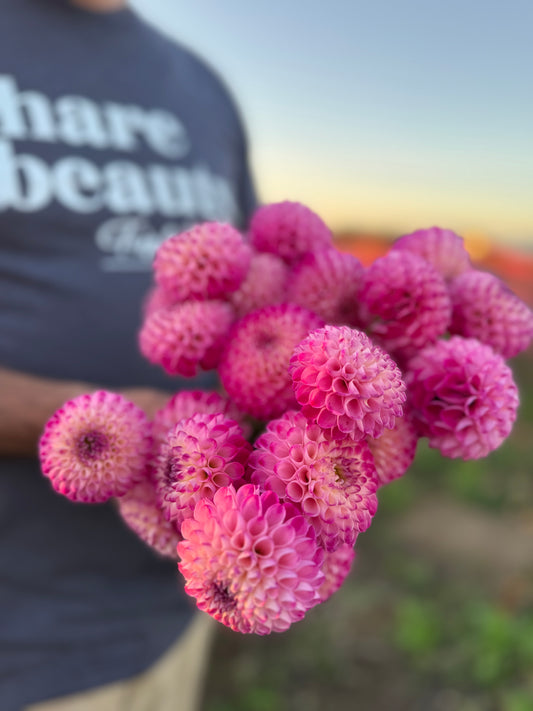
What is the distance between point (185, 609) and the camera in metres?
1.20

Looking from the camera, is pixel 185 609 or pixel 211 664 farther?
pixel 211 664

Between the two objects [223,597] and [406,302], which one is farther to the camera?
[406,302]

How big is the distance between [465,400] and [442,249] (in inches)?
7.1

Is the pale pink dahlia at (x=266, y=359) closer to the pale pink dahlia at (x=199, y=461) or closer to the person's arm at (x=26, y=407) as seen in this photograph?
the pale pink dahlia at (x=199, y=461)

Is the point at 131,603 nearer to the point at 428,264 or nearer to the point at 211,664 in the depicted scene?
the point at 428,264

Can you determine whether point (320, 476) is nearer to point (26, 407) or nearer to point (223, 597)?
point (223, 597)

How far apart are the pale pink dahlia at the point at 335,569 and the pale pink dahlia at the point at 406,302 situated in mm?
170

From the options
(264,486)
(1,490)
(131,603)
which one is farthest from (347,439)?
(131,603)

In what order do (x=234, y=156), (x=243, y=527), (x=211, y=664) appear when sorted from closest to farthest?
1. (x=243, y=527)
2. (x=234, y=156)
3. (x=211, y=664)

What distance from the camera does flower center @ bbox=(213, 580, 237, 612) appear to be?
1.12ft

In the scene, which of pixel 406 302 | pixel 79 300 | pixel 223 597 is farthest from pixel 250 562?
pixel 79 300

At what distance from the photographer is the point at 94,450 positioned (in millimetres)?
418

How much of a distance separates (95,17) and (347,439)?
47.0 inches

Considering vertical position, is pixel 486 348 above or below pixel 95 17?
below
